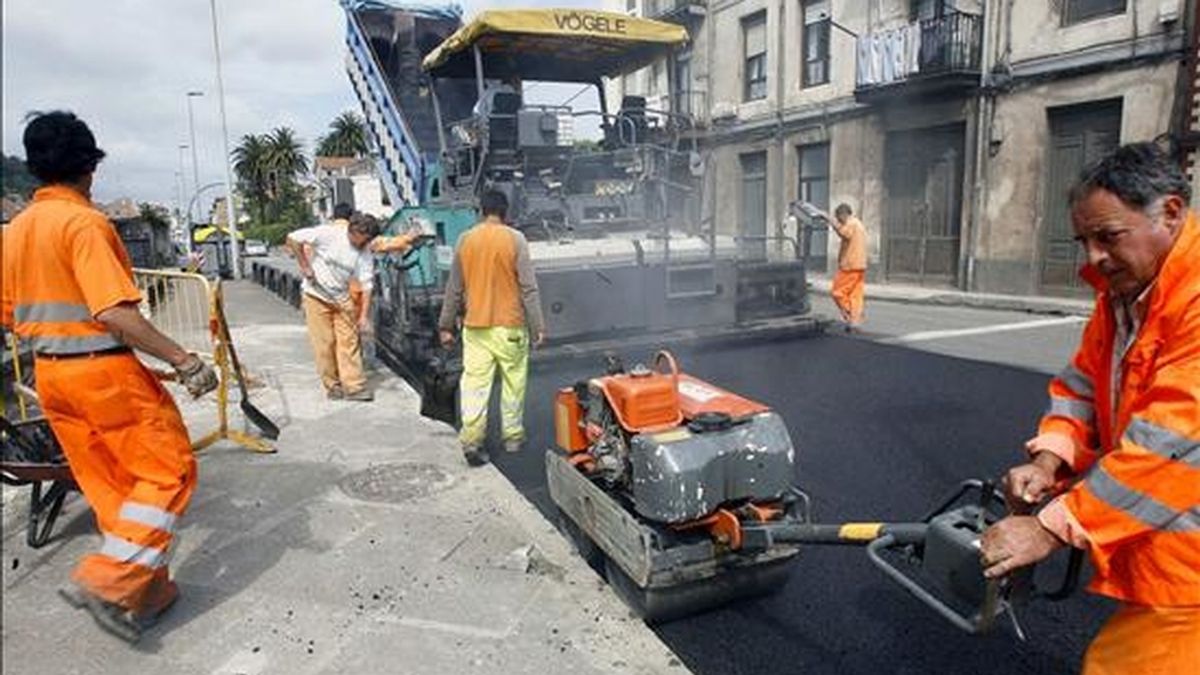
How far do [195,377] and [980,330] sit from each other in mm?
8909

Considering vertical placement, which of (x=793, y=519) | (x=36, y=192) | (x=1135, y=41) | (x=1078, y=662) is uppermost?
(x=1135, y=41)

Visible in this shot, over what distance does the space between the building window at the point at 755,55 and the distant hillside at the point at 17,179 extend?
1784 centimetres

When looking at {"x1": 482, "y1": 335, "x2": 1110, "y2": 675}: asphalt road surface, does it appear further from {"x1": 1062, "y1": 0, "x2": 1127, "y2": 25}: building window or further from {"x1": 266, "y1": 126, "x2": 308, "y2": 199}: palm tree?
{"x1": 266, "y1": 126, "x2": 308, "y2": 199}: palm tree

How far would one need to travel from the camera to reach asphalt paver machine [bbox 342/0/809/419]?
6.00m

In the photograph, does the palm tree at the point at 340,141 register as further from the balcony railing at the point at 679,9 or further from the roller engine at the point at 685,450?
the roller engine at the point at 685,450

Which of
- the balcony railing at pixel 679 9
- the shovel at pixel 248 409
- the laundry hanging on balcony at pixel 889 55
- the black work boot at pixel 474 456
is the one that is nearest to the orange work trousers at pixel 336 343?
the shovel at pixel 248 409

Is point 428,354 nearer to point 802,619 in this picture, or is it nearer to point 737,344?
point 737,344

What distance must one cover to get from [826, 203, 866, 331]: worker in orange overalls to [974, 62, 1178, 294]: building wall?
5.93 metres

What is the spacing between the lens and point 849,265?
891cm

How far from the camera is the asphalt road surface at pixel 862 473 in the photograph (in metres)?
2.63

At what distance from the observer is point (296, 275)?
12.9 meters

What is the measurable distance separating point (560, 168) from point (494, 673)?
4.69m

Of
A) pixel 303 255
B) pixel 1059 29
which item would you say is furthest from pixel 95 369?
pixel 1059 29

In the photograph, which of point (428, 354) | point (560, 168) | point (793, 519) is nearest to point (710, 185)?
point (560, 168)
